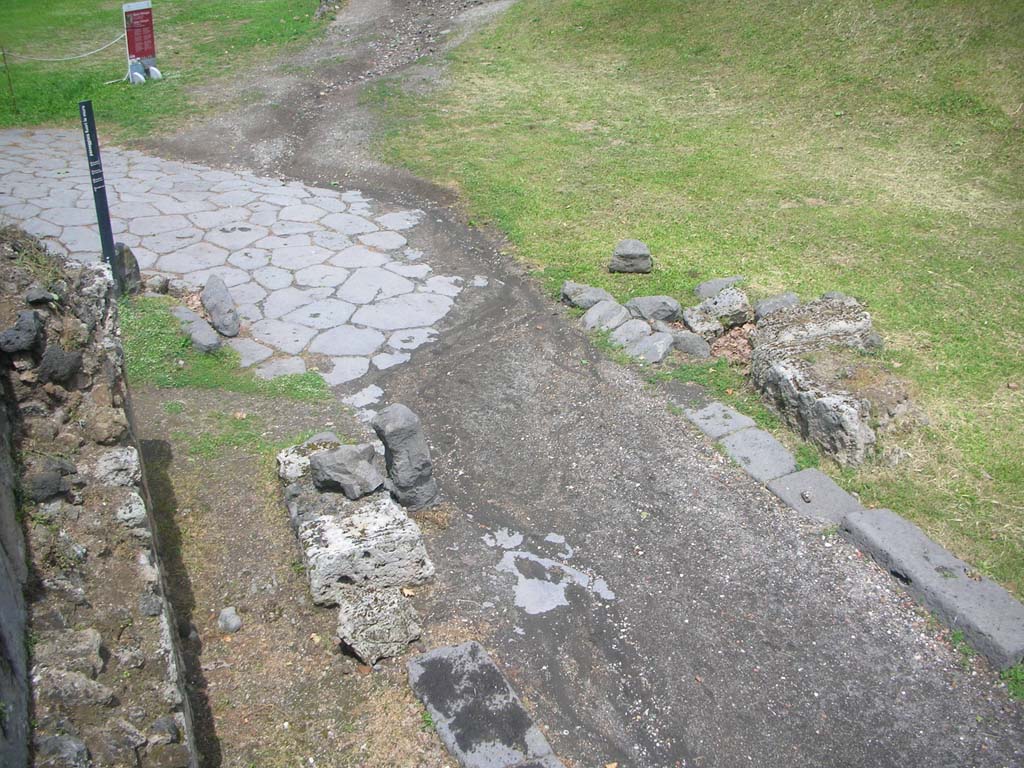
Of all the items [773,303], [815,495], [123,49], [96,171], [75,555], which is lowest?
[123,49]

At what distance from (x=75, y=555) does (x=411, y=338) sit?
4.31 meters

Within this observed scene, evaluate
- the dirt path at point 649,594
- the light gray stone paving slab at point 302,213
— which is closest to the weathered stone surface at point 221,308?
the dirt path at point 649,594

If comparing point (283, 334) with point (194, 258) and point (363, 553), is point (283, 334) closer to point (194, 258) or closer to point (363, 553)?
point (194, 258)

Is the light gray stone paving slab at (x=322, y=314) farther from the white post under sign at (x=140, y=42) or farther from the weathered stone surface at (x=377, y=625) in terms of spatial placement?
the white post under sign at (x=140, y=42)

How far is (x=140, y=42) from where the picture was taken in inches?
569

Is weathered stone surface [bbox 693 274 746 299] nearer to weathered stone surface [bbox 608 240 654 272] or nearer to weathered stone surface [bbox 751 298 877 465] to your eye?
Answer: weathered stone surface [bbox 608 240 654 272]

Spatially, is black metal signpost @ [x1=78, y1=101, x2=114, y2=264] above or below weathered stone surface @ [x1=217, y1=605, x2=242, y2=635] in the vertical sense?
above

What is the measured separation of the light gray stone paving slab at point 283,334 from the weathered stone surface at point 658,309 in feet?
9.92

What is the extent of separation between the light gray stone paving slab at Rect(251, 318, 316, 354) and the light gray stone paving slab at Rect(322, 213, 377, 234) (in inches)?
87.1

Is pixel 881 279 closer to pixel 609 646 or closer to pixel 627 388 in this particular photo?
pixel 627 388

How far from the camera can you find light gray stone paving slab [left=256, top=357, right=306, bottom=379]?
7008 mm

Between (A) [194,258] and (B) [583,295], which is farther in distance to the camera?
(A) [194,258]

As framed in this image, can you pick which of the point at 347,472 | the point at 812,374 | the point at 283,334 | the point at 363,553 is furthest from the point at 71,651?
the point at 812,374

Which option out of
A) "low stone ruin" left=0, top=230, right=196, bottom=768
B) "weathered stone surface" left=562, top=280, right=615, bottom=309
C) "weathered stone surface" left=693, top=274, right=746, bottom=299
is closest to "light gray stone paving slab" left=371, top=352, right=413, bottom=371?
"weathered stone surface" left=562, top=280, right=615, bottom=309
